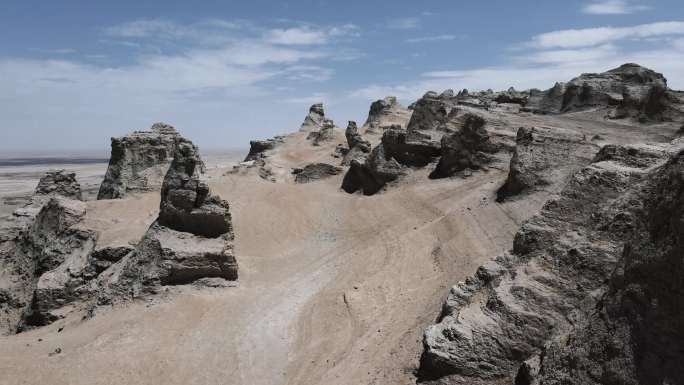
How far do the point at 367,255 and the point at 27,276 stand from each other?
10026 mm

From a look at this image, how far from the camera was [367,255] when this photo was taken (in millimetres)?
16109

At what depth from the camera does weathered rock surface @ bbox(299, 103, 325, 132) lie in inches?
1860

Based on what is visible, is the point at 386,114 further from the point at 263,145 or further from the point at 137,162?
the point at 137,162

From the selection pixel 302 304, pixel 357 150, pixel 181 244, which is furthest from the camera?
pixel 357 150

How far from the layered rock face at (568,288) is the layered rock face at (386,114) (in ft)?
106

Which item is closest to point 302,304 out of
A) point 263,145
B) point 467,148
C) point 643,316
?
point 643,316

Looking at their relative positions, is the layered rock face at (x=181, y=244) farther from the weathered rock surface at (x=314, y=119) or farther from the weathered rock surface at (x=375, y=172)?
the weathered rock surface at (x=314, y=119)

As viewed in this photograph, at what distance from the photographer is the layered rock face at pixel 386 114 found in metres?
42.7

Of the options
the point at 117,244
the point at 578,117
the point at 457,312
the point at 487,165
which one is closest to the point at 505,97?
the point at 578,117

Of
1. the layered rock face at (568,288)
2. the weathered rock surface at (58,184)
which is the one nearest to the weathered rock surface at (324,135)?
the weathered rock surface at (58,184)

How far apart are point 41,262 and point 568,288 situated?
1454cm

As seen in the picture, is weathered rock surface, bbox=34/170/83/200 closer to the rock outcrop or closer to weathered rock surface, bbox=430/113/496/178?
the rock outcrop

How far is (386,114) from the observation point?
45719 millimetres

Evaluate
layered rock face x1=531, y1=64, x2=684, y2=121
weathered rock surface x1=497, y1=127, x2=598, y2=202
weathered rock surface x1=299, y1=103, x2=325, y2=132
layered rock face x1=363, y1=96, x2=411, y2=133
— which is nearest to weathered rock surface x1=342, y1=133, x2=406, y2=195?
weathered rock surface x1=497, y1=127, x2=598, y2=202
